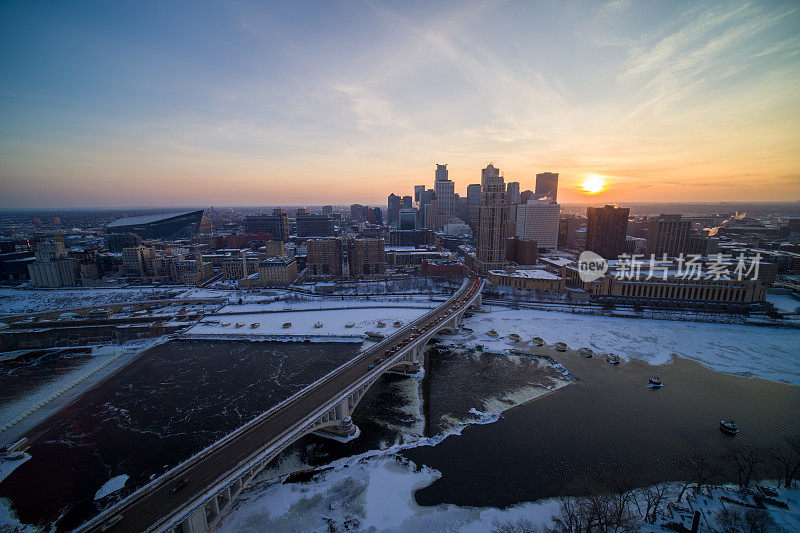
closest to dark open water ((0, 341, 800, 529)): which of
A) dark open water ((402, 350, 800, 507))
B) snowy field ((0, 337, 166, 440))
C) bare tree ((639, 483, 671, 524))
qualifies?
dark open water ((402, 350, 800, 507))

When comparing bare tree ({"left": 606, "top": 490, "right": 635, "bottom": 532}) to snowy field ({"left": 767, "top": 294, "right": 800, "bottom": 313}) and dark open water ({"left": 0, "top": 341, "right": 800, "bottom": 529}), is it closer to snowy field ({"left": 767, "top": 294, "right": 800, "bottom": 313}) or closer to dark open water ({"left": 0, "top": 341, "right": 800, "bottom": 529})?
dark open water ({"left": 0, "top": 341, "right": 800, "bottom": 529})

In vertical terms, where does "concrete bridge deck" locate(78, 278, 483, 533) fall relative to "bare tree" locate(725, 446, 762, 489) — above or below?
above

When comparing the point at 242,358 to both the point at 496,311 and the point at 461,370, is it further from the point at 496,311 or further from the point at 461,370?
the point at 496,311

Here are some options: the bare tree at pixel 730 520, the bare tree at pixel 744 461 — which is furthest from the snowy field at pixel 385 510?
the bare tree at pixel 744 461

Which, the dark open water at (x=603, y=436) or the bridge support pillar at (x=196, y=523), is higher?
the bridge support pillar at (x=196, y=523)

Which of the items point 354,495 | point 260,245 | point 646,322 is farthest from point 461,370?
point 260,245

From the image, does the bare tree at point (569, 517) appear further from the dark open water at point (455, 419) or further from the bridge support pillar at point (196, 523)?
the bridge support pillar at point (196, 523)
